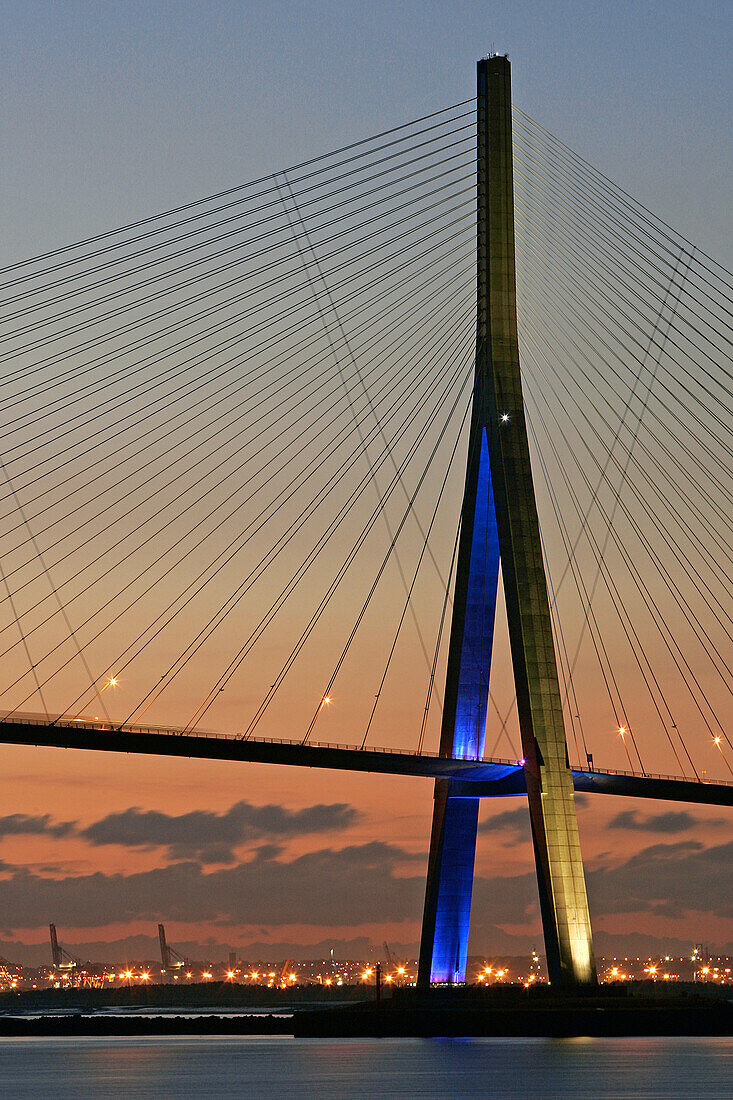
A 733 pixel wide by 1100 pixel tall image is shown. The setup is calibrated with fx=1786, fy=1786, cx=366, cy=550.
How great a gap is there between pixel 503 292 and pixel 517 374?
104 inches

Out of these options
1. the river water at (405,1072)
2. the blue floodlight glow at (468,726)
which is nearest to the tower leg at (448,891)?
the blue floodlight glow at (468,726)

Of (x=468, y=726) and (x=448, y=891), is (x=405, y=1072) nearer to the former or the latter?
(x=448, y=891)

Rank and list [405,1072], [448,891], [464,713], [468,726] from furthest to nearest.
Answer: [448,891] < [468,726] < [464,713] < [405,1072]

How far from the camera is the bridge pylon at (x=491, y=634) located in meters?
50.2

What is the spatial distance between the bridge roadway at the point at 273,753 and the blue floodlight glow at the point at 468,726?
918 millimetres

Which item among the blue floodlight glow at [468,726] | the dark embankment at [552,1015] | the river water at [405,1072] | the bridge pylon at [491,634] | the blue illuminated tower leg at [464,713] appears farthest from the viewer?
the blue floodlight glow at [468,726]

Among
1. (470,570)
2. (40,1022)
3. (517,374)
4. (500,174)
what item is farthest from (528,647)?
(40,1022)

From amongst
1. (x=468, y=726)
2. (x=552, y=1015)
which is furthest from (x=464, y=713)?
(x=552, y=1015)

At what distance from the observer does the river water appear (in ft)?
127

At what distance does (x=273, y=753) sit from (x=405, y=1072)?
11.6 m

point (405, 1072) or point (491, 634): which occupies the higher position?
point (491, 634)

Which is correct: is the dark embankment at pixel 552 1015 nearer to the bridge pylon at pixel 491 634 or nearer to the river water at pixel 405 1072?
the river water at pixel 405 1072

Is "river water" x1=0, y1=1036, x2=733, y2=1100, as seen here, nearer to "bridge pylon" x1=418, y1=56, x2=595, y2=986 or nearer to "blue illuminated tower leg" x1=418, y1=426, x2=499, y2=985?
"blue illuminated tower leg" x1=418, y1=426, x2=499, y2=985

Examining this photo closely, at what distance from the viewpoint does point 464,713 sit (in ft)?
174
